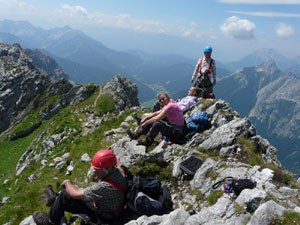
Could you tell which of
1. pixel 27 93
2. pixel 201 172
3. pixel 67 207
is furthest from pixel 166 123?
pixel 27 93

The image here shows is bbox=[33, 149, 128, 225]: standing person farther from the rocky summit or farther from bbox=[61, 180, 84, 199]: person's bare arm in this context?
the rocky summit

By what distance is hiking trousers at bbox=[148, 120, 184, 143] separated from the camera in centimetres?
1209

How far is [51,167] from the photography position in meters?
17.0

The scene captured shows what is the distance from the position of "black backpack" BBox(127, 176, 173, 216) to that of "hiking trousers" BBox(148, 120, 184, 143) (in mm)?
4428

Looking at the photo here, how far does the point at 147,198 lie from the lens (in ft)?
24.3

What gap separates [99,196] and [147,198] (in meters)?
1.70

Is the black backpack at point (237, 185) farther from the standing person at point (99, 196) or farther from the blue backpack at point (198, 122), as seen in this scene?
the blue backpack at point (198, 122)

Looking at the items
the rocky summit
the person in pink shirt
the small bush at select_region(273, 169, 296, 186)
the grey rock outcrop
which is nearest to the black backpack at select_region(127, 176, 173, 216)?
the rocky summit

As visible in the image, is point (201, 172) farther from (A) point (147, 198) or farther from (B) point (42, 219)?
(B) point (42, 219)

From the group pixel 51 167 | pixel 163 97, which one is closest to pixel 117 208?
pixel 163 97

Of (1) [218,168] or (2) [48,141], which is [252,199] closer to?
(1) [218,168]

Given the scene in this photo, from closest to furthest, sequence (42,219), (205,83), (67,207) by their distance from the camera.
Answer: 1. (67,207)
2. (42,219)
3. (205,83)

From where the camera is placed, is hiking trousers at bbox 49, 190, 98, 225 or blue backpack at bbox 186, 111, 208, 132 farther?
blue backpack at bbox 186, 111, 208, 132

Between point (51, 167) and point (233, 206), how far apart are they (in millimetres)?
15261
